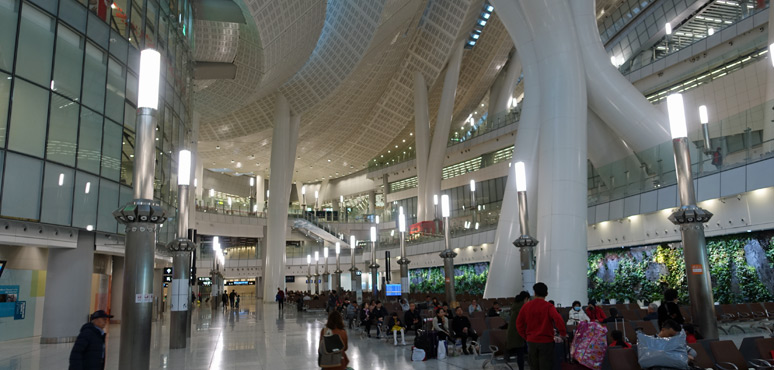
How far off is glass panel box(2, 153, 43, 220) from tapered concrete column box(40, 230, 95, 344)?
7.35 ft

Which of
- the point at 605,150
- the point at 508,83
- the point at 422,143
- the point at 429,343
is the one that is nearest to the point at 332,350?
the point at 429,343

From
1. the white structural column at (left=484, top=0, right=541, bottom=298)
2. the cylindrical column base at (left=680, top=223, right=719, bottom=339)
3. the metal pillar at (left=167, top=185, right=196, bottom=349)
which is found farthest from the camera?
the white structural column at (left=484, top=0, right=541, bottom=298)

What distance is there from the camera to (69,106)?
1444 cm

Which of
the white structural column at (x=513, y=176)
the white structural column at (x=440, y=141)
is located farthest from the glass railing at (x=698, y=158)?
the white structural column at (x=440, y=141)

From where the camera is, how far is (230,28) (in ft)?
99.0

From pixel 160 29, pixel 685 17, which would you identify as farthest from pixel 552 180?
pixel 685 17

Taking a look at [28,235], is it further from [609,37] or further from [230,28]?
[609,37]

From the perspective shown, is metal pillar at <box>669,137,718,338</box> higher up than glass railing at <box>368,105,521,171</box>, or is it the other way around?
glass railing at <box>368,105,521,171</box>

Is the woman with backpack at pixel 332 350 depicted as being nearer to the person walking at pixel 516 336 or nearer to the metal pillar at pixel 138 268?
the metal pillar at pixel 138 268

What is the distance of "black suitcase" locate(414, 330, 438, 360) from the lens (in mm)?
10188

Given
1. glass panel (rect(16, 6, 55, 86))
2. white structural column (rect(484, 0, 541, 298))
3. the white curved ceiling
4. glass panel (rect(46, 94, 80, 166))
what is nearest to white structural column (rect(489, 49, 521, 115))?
the white curved ceiling

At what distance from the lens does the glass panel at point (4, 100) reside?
1208cm

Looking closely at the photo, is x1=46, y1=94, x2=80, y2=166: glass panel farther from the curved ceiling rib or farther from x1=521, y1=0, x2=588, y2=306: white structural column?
x1=521, y1=0, x2=588, y2=306: white structural column

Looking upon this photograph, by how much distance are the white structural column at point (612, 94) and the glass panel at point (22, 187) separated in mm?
17072
